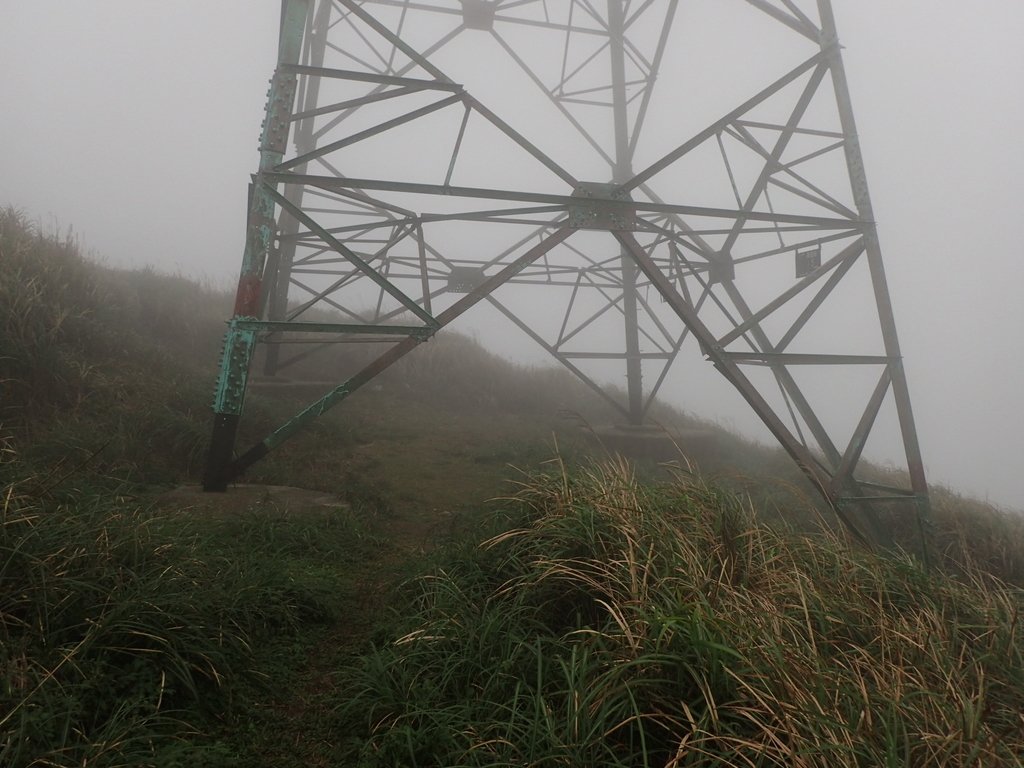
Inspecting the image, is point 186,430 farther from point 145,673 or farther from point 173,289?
point 173,289

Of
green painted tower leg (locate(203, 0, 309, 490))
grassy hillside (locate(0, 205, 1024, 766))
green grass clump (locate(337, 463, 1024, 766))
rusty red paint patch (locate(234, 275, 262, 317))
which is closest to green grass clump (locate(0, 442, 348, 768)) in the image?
grassy hillside (locate(0, 205, 1024, 766))

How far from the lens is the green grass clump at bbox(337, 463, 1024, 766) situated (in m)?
1.74

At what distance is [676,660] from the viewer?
196cm

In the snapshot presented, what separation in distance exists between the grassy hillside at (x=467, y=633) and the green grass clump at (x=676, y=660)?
0.01m

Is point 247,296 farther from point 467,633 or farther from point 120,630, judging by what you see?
point 467,633

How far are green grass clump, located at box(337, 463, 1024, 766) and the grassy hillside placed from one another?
1 cm

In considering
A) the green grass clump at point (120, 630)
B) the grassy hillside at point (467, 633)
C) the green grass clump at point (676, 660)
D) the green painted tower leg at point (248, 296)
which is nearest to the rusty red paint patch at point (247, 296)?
the green painted tower leg at point (248, 296)

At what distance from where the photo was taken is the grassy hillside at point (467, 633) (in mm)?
1786

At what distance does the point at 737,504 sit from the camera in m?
3.46

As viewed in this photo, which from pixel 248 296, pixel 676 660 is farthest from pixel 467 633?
pixel 248 296

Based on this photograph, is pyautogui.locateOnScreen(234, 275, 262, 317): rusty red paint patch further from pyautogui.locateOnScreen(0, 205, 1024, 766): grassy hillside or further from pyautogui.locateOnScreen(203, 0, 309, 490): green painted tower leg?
pyautogui.locateOnScreen(0, 205, 1024, 766): grassy hillside

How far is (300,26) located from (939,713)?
599cm

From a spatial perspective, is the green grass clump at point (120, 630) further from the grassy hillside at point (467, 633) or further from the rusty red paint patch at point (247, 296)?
the rusty red paint patch at point (247, 296)

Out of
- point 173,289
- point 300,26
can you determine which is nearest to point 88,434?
point 300,26
